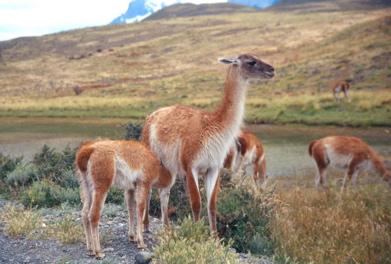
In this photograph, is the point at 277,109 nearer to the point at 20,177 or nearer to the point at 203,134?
the point at 20,177

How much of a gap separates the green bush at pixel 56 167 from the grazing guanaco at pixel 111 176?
12.3 feet

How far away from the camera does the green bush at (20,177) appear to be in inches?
445

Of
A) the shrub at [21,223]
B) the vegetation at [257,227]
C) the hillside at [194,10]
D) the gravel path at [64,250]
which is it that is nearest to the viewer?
the vegetation at [257,227]

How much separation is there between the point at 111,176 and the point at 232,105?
1.94m

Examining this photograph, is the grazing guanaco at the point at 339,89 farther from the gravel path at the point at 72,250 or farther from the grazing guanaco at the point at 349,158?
the gravel path at the point at 72,250

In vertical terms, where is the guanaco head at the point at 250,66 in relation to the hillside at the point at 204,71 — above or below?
above

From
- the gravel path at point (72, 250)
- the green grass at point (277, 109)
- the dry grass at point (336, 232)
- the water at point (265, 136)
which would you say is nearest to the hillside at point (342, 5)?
the green grass at point (277, 109)

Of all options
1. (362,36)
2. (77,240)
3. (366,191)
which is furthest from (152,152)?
(362,36)

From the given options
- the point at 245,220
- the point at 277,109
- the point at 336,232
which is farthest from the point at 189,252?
the point at 277,109

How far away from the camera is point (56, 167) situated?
11578 millimetres

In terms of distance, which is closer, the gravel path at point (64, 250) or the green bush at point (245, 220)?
the gravel path at point (64, 250)

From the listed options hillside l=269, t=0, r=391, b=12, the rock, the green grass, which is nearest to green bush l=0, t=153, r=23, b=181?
the rock

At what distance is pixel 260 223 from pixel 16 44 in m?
113

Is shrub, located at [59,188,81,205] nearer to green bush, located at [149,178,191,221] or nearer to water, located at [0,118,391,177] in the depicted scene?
green bush, located at [149,178,191,221]
